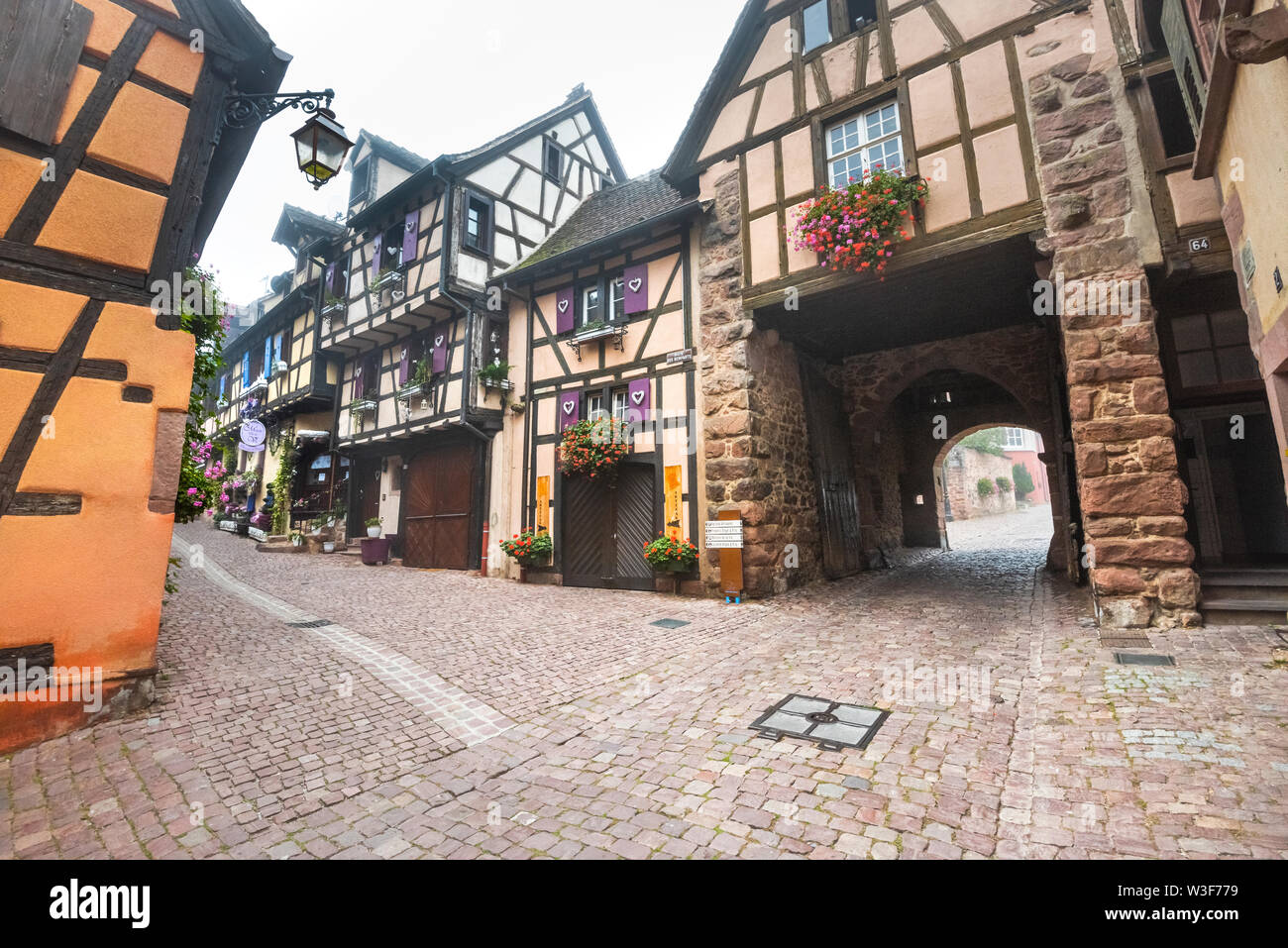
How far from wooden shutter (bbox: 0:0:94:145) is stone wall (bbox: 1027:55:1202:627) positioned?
854 centimetres

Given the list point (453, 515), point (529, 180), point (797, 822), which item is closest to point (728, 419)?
point (797, 822)

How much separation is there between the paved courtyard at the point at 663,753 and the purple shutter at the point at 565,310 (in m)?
6.59

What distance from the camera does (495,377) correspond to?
36.8 ft

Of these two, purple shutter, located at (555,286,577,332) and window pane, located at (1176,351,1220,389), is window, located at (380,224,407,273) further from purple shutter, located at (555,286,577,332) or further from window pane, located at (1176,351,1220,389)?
window pane, located at (1176,351,1220,389)

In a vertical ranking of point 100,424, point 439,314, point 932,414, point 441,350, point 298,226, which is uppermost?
point 298,226

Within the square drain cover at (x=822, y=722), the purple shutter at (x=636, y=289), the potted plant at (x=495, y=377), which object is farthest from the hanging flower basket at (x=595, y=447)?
the square drain cover at (x=822, y=722)

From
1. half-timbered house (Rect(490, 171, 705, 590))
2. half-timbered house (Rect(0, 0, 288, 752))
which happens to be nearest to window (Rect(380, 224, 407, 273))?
half-timbered house (Rect(490, 171, 705, 590))

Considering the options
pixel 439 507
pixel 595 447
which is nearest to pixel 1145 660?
pixel 595 447

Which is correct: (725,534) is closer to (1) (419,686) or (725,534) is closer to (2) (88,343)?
(1) (419,686)

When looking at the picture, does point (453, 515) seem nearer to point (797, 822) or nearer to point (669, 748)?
point (669, 748)

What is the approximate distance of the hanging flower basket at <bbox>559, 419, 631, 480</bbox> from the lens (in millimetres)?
9219

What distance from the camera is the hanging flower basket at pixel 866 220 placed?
659 centimetres

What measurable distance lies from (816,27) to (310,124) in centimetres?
727

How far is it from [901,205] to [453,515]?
407 inches
